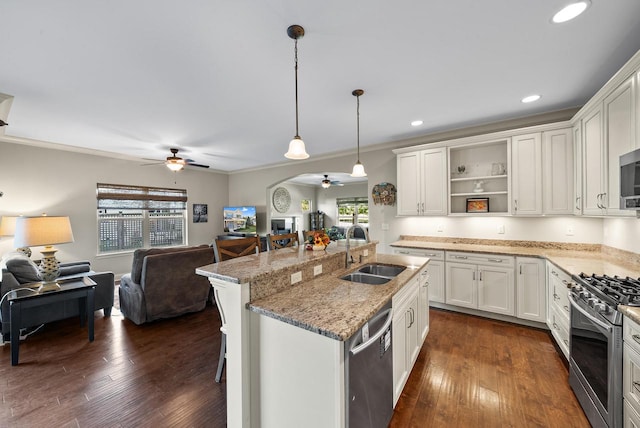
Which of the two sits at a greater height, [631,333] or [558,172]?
[558,172]

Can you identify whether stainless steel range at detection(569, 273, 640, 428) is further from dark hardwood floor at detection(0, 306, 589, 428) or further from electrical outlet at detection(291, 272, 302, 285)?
electrical outlet at detection(291, 272, 302, 285)

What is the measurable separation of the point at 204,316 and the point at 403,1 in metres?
4.04

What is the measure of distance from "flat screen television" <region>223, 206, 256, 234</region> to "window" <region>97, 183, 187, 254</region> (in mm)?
1069

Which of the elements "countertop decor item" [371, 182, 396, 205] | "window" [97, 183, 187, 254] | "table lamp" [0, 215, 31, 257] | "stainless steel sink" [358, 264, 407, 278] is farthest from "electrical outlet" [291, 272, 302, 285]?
"window" [97, 183, 187, 254]

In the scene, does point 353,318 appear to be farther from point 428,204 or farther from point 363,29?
point 428,204

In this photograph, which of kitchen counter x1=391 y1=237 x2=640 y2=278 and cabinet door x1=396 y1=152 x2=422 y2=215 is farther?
cabinet door x1=396 y1=152 x2=422 y2=215

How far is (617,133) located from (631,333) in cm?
174

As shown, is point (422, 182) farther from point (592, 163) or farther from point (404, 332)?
point (404, 332)

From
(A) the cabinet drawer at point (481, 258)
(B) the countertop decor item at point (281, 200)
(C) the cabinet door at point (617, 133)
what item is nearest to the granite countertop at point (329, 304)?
(A) the cabinet drawer at point (481, 258)

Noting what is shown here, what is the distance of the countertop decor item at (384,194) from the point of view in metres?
4.54

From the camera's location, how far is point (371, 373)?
54.3 inches

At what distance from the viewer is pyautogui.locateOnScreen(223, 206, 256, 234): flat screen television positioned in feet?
22.7

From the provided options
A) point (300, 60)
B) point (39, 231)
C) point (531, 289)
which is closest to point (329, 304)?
point (300, 60)

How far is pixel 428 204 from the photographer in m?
3.96
